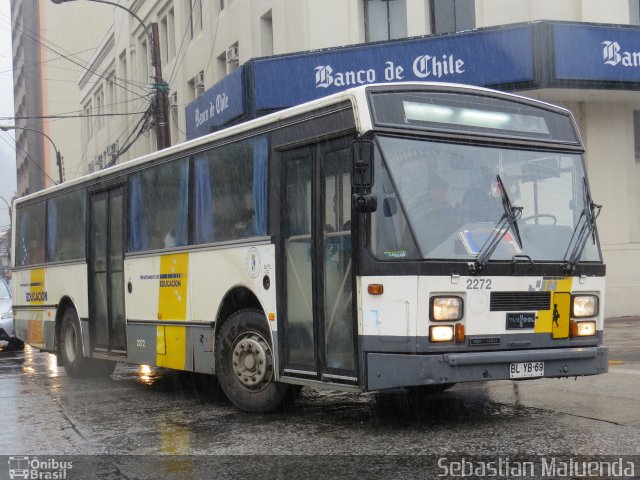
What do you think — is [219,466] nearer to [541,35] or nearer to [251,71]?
[541,35]

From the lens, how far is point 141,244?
38.4ft

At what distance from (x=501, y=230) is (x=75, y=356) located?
771 cm

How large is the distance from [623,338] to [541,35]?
19.4ft

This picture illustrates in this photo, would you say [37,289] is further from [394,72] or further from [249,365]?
[394,72]

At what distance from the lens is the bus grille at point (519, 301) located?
793cm

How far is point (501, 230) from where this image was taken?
26.5 feet

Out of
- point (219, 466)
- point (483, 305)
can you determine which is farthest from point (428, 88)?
point (219, 466)

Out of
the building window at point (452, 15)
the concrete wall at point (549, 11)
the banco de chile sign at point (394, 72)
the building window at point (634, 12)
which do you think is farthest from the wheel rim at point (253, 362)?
the building window at point (634, 12)

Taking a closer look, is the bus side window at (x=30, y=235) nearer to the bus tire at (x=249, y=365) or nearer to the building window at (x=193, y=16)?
the bus tire at (x=249, y=365)

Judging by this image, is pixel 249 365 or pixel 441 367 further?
pixel 249 365

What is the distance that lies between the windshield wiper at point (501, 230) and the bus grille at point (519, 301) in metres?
0.30

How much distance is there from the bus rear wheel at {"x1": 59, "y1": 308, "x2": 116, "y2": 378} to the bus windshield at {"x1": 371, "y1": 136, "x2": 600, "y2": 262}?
7.07m

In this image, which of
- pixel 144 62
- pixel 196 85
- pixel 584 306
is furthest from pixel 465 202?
pixel 144 62

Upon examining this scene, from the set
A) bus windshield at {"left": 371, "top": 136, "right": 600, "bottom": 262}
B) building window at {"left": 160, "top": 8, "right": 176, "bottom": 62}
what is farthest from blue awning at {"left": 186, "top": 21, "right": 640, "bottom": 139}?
building window at {"left": 160, "top": 8, "right": 176, "bottom": 62}
